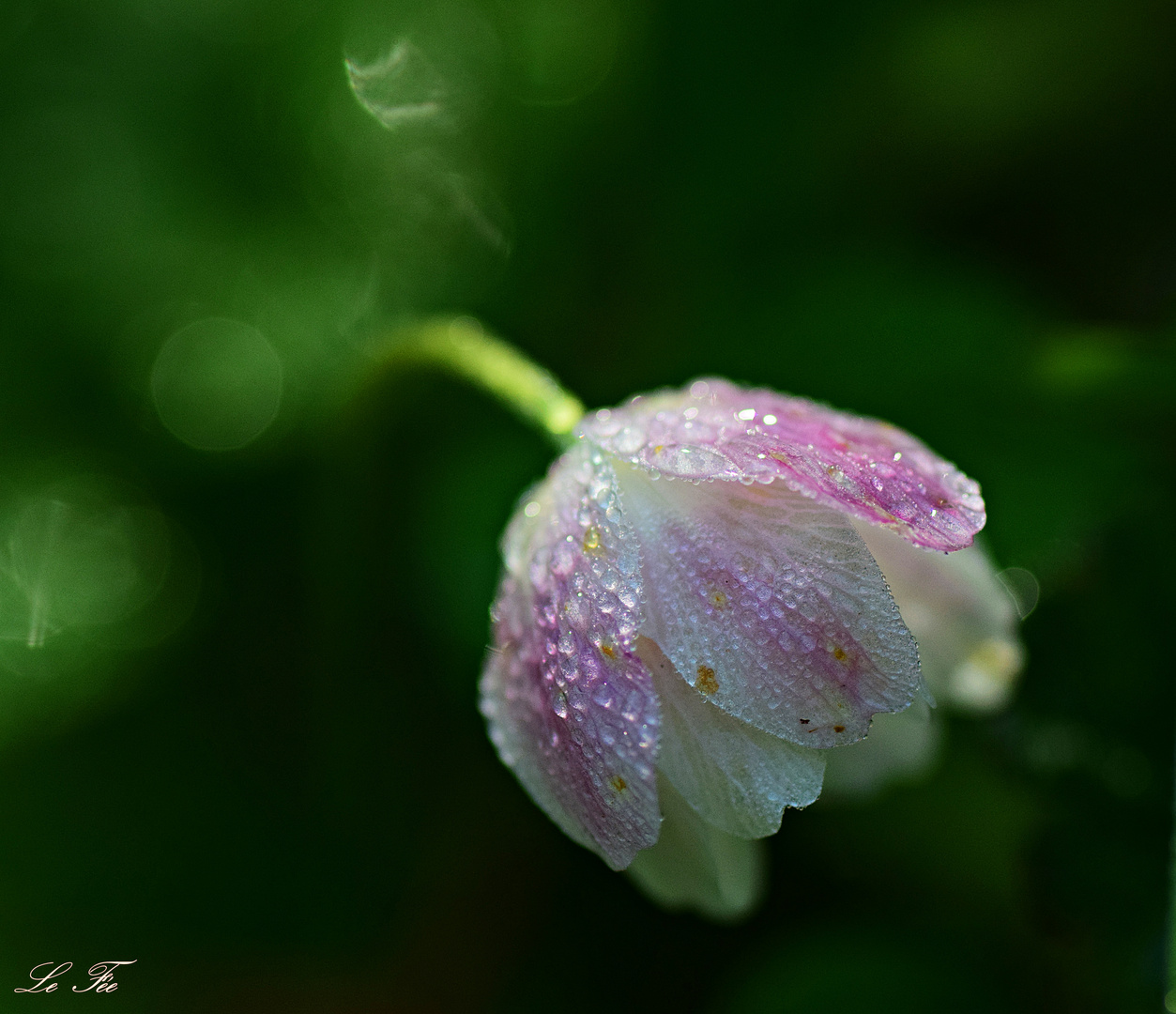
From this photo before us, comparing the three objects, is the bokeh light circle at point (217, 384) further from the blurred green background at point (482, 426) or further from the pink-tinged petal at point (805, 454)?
the pink-tinged petal at point (805, 454)

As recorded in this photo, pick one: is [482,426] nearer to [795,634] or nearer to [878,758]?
[878,758]

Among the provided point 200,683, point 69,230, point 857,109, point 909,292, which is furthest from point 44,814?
point 857,109

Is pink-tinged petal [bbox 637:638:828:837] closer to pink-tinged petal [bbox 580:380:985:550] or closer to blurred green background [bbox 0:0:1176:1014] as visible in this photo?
pink-tinged petal [bbox 580:380:985:550]

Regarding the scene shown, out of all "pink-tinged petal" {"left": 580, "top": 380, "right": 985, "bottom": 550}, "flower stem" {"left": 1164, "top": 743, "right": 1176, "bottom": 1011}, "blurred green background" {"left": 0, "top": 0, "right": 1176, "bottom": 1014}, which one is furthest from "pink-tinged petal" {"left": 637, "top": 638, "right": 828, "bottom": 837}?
"blurred green background" {"left": 0, "top": 0, "right": 1176, "bottom": 1014}

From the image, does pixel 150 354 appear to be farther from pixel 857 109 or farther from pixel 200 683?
pixel 857 109

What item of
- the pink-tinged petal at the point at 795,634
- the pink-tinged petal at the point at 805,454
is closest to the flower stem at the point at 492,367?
the pink-tinged petal at the point at 805,454

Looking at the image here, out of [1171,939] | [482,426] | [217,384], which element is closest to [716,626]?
[1171,939]
